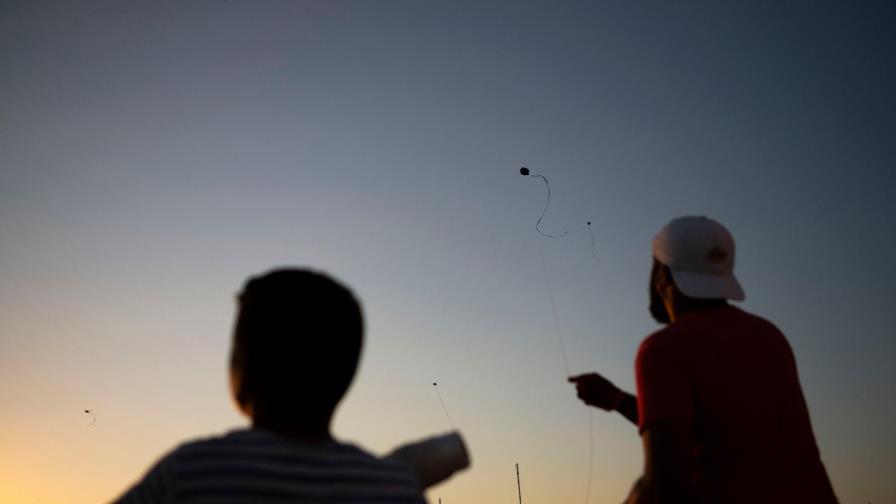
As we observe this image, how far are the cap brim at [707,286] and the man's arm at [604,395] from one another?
63cm

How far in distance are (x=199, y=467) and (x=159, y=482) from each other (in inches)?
4.5

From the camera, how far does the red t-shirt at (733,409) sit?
3.74 meters

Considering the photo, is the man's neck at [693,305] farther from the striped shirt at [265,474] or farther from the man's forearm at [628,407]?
the striped shirt at [265,474]

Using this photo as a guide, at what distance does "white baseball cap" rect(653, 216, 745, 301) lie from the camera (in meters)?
4.31

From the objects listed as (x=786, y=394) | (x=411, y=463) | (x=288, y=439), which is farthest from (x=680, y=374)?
(x=288, y=439)

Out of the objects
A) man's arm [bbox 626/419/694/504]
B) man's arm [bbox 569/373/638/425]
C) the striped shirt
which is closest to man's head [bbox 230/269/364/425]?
the striped shirt

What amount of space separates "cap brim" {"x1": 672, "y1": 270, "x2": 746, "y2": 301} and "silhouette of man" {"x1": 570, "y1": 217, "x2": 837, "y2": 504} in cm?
14

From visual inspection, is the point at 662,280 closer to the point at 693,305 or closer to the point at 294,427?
the point at 693,305

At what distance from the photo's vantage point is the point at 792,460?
3.78 metres

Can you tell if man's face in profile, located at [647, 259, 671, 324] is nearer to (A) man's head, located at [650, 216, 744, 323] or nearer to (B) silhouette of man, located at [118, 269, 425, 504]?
(A) man's head, located at [650, 216, 744, 323]

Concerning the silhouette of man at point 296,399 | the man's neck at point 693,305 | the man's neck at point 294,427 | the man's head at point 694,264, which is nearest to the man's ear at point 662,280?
the man's head at point 694,264

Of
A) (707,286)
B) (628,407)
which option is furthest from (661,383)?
(707,286)

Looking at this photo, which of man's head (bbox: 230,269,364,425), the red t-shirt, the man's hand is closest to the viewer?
man's head (bbox: 230,269,364,425)

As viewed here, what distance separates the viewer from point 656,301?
461 centimetres
